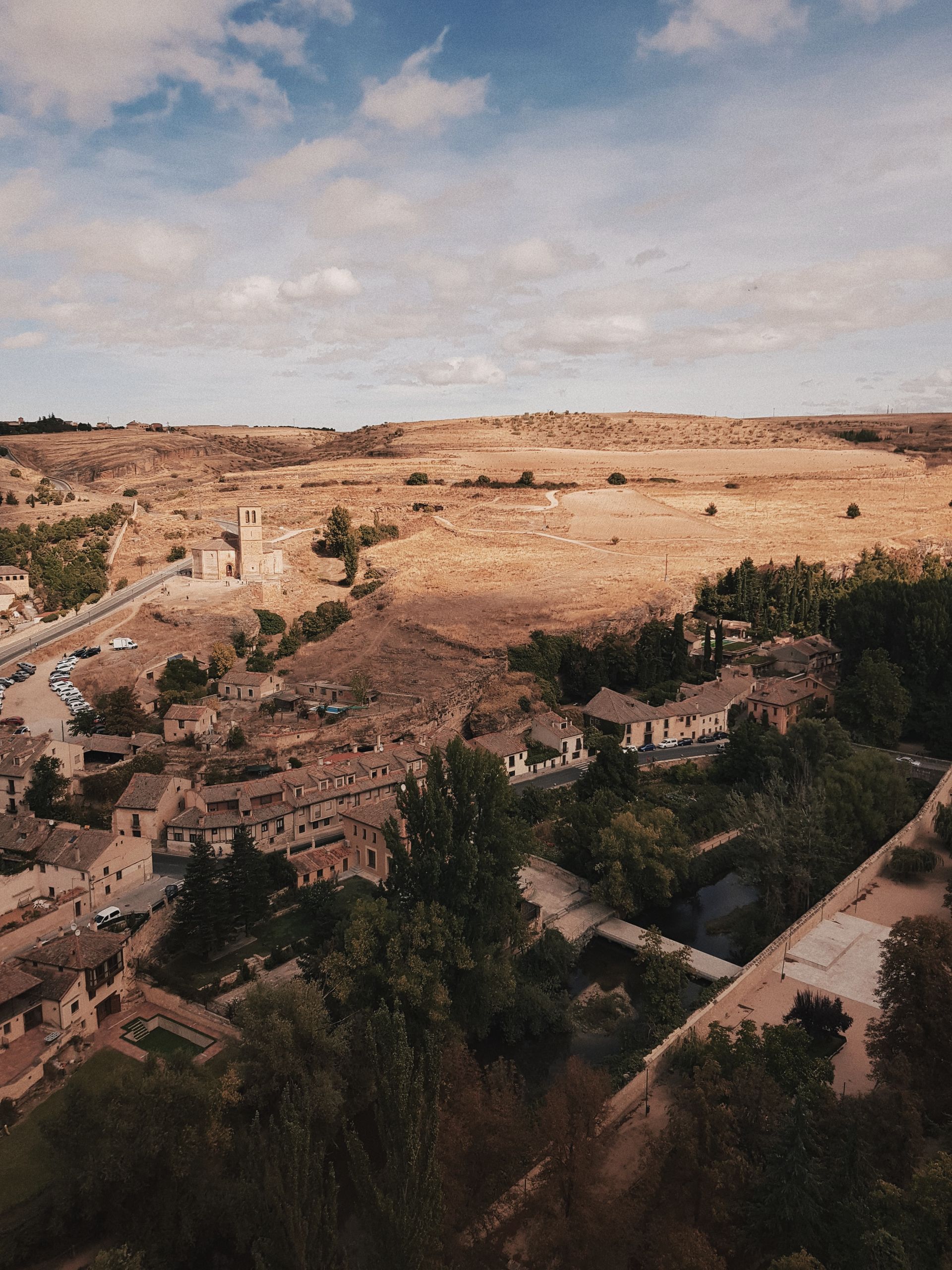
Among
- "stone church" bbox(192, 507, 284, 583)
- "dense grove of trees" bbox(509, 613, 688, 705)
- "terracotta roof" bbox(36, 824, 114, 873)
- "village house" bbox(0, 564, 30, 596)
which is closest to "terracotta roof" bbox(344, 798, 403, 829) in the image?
"terracotta roof" bbox(36, 824, 114, 873)

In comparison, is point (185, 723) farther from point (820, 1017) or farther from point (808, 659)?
point (808, 659)

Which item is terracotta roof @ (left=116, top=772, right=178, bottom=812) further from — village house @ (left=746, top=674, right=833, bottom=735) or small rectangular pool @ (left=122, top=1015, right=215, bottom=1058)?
village house @ (left=746, top=674, right=833, bottom=735)

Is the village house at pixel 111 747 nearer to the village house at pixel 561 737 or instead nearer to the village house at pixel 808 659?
the village house at pixel 561 737

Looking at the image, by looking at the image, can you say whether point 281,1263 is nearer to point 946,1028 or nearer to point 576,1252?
point 576,1252

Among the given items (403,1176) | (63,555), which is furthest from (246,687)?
(403,1176)

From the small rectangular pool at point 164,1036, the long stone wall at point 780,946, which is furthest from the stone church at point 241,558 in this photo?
the long stone wall at point 780,946

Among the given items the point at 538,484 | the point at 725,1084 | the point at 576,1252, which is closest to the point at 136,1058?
the point at 576,1252
